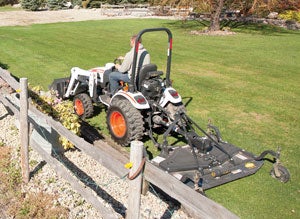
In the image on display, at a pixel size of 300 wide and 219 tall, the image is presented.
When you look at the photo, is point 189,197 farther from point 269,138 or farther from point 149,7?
point 149,7

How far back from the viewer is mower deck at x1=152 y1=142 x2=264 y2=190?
513 cm

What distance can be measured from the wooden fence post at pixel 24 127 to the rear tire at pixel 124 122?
177cm

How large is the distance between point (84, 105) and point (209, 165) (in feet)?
11.2

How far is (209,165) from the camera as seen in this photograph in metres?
5.36

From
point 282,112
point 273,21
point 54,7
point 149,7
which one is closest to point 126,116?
point 282,112

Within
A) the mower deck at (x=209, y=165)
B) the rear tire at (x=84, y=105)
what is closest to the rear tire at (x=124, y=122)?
the mower deck at (x=209, y=165)

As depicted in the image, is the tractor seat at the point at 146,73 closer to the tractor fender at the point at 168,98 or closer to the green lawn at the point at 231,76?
the tractor fender at the point at 168,98

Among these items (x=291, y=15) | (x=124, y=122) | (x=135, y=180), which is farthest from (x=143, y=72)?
(x=291, y=15)

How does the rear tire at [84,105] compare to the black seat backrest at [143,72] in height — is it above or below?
below

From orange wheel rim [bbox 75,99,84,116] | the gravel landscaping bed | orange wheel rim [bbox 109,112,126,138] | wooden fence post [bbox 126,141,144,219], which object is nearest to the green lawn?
orange wheel rim [bbox 75,99,84,116]

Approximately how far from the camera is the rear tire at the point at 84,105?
771 cm

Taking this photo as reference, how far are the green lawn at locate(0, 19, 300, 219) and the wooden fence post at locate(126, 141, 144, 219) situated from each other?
2.03 meters

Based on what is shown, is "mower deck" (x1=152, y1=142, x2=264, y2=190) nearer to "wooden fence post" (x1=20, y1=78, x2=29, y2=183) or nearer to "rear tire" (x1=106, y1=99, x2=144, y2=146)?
"rear tire" (x1=106, y1=99, x2=144, y2=146)

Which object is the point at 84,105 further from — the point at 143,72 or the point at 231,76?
the point at 231,76
